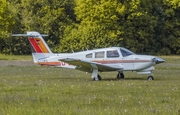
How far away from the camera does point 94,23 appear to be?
6962 cm

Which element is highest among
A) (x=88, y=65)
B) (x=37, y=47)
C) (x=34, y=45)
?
(x=34, y=45)

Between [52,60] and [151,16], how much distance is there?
4488cm

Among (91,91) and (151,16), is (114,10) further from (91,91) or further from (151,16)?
(91,91)

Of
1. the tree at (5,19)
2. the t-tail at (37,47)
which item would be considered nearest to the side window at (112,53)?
the t-tail at (37,47)

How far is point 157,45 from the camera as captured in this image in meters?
73.2

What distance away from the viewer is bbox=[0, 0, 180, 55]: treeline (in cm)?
6775

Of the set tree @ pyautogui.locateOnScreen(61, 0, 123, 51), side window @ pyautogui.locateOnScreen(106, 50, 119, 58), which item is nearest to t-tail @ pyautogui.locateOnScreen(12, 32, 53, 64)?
side window @ pyautogui.locateOnScreen(106, 50, 119, 58)

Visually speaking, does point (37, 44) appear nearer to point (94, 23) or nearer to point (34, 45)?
point (34, 45)

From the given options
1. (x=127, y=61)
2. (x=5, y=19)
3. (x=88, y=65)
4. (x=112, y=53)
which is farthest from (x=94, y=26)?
(x=88, y=65)

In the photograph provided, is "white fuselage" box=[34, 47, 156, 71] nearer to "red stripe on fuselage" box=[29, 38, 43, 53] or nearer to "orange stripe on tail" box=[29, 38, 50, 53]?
"orange stripe on tail" box=[29, 38, 50, 53]

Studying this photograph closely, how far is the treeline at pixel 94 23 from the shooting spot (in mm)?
67750

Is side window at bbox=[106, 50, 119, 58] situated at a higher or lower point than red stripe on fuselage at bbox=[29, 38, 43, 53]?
lower

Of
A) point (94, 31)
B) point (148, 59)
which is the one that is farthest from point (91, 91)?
point (94, 31)

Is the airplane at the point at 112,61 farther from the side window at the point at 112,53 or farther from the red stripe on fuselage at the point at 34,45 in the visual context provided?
the red stripe on fuselage at the point at 34,45
